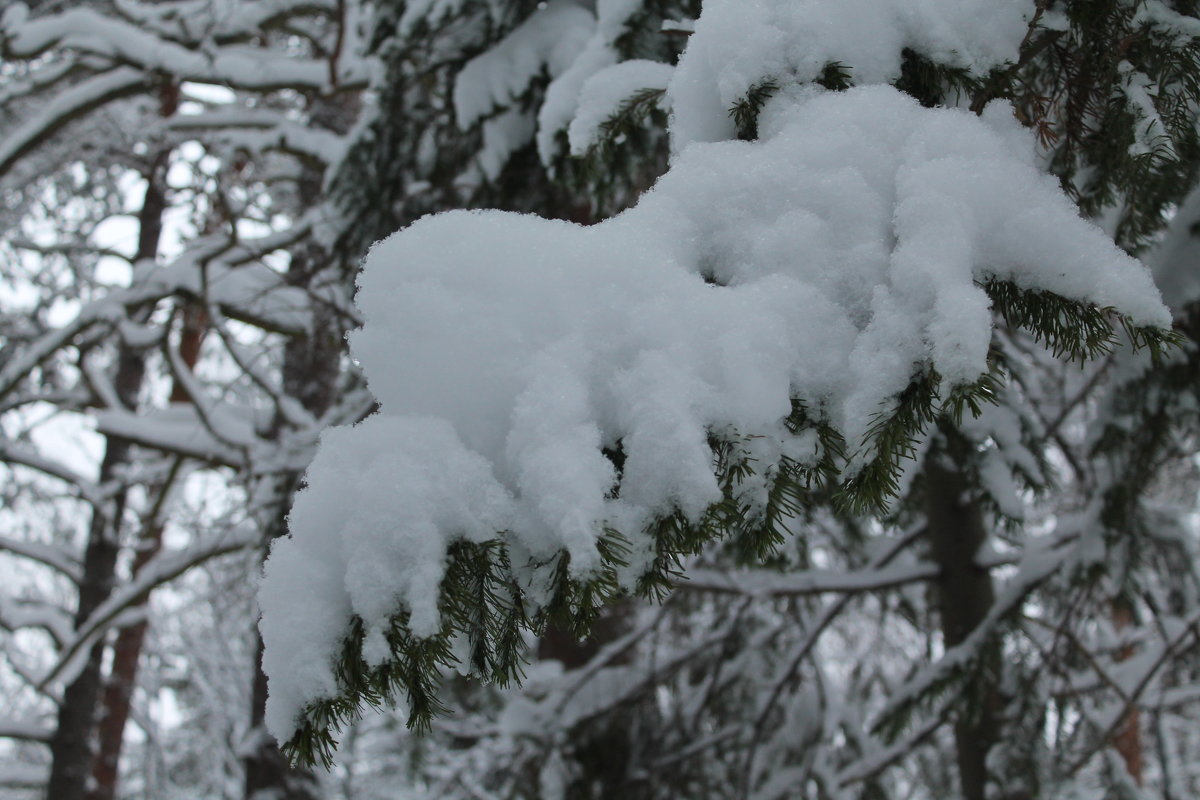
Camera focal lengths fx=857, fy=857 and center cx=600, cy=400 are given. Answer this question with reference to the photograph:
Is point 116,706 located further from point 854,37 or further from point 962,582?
point 854,37

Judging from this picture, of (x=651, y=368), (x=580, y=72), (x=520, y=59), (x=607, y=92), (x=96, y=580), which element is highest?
(x=520, y=59)

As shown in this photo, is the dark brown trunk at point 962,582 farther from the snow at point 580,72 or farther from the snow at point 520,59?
the snow at point 520,59

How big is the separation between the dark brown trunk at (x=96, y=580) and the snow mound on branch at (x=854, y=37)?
16.2 ft

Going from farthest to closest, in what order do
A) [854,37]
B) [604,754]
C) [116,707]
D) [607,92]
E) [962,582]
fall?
[116,707]
[604,754]
[962,582]
[607,92]
[854,37]

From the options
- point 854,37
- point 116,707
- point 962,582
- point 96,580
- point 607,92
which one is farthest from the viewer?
point 116,707

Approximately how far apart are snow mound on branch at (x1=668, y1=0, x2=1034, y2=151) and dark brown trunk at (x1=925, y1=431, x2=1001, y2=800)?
6.90 ft

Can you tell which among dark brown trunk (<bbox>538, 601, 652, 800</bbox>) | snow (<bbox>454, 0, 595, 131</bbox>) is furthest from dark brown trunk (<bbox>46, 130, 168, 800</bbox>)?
dark brown trunk (<bbox>538, 601, 652, 800</bbox>)

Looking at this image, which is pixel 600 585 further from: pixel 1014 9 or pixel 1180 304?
pixel 1180 304

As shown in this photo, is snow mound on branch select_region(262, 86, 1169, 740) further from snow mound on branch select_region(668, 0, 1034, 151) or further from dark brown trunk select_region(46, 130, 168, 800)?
dark brown trunk select_region(46, 130, 168, 800)

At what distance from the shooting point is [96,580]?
6.40 m

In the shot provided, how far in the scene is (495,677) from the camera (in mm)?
959

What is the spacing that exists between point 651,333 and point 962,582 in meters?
2.81

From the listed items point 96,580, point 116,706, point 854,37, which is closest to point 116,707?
point 116,706

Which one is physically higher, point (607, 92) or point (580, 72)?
point (580, 72)
